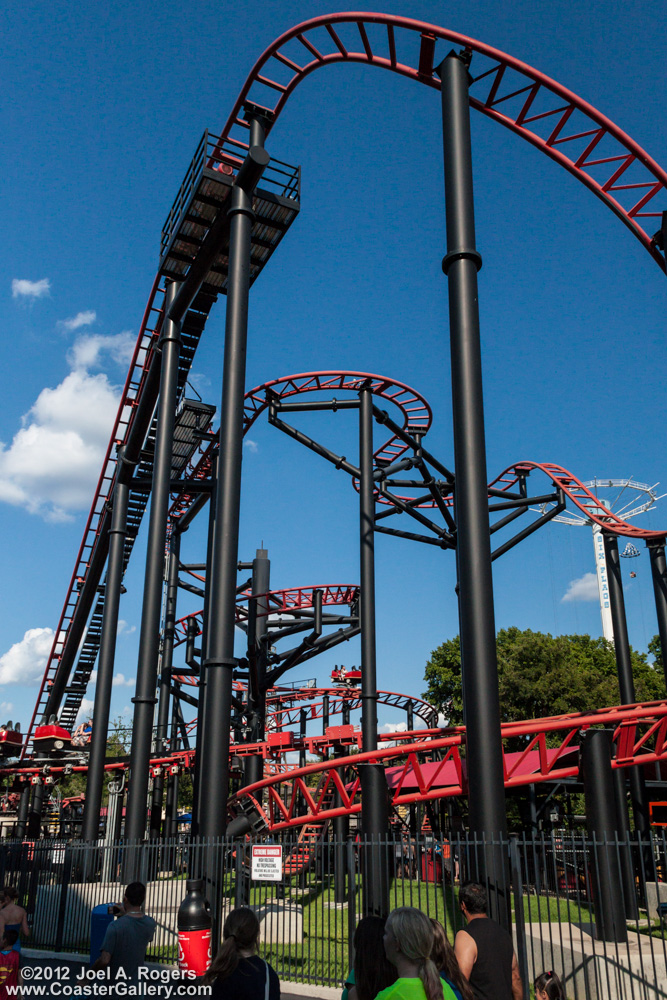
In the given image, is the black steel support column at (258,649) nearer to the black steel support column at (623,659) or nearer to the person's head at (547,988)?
the black steel support column at (623,659)

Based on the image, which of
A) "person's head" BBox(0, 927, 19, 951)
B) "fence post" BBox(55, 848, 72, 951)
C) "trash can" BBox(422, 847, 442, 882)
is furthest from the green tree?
"person's head" BBox(0, 927, 19, 951)

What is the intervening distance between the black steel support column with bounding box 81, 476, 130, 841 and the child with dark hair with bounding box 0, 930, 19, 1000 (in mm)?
9890

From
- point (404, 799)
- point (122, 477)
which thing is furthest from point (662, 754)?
point (122, 477)

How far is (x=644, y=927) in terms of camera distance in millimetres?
13977

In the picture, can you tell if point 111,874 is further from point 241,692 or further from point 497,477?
point 241,692

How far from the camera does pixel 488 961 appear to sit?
4500 mm

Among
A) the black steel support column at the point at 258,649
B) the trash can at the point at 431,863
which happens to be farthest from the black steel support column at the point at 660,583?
the black steel support column at the point at 258,649

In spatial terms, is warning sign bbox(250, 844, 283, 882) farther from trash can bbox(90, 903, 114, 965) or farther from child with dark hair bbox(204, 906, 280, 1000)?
child with dark hair bbox(204, 906, 280, 1000)

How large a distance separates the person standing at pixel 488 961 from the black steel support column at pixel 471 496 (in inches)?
56.1

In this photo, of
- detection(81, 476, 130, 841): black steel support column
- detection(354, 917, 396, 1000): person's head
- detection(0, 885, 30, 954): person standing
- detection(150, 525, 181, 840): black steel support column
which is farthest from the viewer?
detection(150, 525, 181, 840): black steel support column

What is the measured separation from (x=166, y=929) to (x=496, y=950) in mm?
7952

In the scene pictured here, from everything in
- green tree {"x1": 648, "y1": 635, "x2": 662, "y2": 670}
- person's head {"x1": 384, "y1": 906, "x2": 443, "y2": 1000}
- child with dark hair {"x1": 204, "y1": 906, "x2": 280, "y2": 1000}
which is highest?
green tree {"x1": 648, "y1": 635, "x2": 662, "y2": 670}

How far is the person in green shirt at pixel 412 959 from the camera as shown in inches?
122

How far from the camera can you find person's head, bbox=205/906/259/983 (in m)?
3.72
